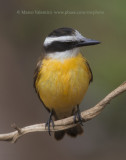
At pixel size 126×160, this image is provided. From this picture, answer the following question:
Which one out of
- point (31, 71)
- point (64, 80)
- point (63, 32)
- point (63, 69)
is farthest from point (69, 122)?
point (31, 71)

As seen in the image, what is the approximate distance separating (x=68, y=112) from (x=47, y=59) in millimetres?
948

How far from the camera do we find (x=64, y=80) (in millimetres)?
5758

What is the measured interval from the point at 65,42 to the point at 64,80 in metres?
0.43

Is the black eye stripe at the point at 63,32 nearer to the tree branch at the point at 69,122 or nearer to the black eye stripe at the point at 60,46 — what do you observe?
the black eye stripe at the point at 60,46

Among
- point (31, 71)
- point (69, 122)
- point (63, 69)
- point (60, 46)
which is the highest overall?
point (60, 46)

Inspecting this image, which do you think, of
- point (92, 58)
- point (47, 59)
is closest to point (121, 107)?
point (92, 58)

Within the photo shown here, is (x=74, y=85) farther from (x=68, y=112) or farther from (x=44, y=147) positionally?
(x=44, y=147)

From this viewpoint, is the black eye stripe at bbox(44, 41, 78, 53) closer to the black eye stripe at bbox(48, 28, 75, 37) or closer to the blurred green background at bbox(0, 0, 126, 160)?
the black eye stripe at bbox(48, 28, 75, 37)

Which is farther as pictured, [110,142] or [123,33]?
[110,142]

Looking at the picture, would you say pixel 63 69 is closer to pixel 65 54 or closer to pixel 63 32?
pixel 65 54

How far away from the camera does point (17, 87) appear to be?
8.24 meters

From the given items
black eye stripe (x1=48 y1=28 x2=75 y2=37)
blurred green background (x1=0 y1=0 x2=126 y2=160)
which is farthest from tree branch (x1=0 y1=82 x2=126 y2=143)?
blurred green background (x1=0 y1=0 x2=126 y2=160)

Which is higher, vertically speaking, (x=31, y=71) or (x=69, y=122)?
(x=31, y=71)

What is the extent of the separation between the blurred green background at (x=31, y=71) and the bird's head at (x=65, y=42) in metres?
→ 1.42
